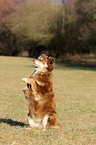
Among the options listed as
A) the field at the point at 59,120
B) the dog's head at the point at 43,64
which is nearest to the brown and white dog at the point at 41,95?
the dog's head at the point at 43,64

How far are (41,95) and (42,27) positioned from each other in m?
38.4

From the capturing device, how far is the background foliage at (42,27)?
Result: 3816 centimetres

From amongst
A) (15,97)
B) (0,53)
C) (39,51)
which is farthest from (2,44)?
(15,97)

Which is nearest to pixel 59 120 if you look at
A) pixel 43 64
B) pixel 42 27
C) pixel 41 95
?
pixel 41 95

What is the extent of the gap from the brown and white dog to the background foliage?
27537mm

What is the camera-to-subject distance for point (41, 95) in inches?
182

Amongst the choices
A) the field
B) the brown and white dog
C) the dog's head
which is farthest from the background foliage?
the brown and white dog

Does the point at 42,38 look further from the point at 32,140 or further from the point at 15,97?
the point at 32,140

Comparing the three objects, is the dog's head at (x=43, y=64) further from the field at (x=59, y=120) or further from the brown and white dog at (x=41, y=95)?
the field at (x=59, y=120)

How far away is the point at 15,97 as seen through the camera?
11109mm

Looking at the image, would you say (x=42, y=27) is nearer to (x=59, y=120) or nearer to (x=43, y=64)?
(x=59, y=120)

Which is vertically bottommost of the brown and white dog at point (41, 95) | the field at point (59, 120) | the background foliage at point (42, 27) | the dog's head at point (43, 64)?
the field at point (59, 120)

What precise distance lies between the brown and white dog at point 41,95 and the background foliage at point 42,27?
2754cm

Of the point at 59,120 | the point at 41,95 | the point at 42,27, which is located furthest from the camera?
the point at 42,27
